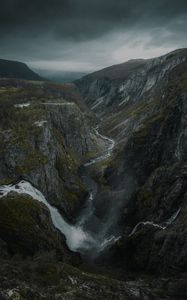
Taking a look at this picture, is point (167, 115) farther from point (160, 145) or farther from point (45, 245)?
point (45, 245)

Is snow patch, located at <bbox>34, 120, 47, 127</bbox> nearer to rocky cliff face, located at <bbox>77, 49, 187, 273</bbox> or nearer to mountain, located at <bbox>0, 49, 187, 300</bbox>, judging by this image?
mountain, located at <bbox>0, 49, 187, 300</bbox>

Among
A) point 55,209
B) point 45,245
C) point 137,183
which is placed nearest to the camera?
point 45,245

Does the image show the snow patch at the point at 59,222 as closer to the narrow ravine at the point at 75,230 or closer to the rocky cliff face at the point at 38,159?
the narrow ravine at the point at 75,230

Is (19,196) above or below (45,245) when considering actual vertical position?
Result: above

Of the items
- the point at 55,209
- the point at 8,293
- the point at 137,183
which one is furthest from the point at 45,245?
the point at 137,183

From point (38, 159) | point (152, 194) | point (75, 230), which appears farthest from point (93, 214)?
point (38, 159)

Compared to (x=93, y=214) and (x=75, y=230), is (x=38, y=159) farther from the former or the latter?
(x=75, y=230)

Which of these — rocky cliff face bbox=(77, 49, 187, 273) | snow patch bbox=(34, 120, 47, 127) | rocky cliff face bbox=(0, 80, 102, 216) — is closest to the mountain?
rocky cliff face bbox=(77, 49, 187, 273)

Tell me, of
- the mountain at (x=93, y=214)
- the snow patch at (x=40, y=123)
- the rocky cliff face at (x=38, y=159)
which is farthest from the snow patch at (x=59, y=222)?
the snow patch at (x=40, y=123)
